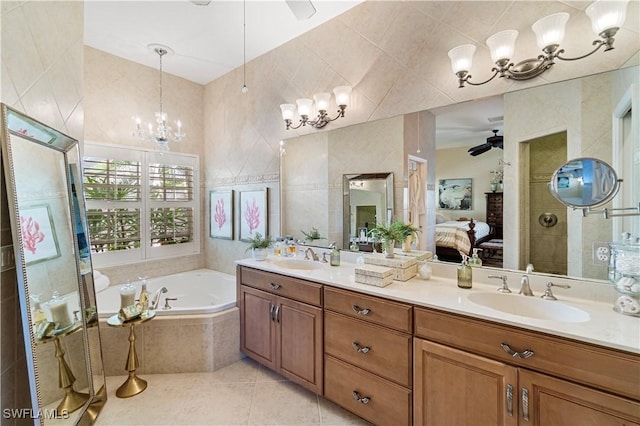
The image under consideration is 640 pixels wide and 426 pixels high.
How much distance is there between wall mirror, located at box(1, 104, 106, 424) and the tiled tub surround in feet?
0.99

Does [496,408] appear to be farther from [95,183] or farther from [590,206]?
[95,183]

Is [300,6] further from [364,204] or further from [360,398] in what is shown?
[360,398]

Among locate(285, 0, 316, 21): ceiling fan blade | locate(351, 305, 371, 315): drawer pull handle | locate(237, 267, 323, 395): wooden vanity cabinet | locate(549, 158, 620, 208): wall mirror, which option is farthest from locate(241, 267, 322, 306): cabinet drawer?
locate(285, 0, 316, 21): ceiling fan blade

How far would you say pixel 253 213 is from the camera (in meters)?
3.27

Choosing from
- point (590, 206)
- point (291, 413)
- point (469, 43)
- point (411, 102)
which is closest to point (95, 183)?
point (291, 413)

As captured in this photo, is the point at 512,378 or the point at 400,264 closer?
the point at 512,378

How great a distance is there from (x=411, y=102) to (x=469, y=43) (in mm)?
486

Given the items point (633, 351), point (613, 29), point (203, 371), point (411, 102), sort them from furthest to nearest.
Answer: point (203, 371)
point (411, 102)
point (613, 29)
point (633, 351)

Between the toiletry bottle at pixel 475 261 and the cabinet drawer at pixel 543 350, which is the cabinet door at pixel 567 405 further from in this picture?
the toiletry bottle at pixel 475 261

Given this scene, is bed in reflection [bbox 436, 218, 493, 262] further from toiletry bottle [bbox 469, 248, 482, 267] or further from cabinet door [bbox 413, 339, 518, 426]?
cabinet door [bbox 413, 339, 518, 426]

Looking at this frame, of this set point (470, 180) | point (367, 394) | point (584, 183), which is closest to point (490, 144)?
point (470, 180)

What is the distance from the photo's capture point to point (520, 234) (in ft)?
5.48

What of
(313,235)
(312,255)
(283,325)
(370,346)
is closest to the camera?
(370,346)

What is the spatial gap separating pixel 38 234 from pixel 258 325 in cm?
151
